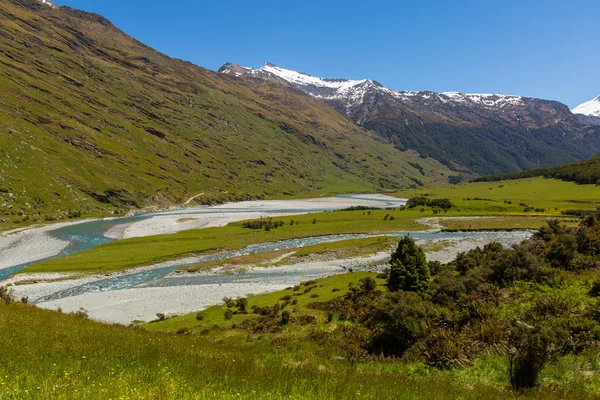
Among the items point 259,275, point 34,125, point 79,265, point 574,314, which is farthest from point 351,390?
point 34,125

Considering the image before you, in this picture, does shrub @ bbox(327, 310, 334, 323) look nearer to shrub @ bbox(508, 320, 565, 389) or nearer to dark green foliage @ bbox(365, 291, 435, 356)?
dark green foliage @ bbox(365, 291, 435, 356)

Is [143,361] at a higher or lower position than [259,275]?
higher

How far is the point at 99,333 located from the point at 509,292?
855 inches

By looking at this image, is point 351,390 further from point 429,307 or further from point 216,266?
point 216,266

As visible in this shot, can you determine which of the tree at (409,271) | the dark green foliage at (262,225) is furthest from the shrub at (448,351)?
the dark green foliage at (262,225)

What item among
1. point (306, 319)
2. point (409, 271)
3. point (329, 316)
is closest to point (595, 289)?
point (329, 316)

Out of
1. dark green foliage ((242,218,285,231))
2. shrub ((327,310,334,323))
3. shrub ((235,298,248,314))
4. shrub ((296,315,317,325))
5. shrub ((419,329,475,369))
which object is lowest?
shrub ((235,298,248,314))

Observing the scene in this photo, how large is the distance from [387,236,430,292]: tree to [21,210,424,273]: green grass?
56.0 m

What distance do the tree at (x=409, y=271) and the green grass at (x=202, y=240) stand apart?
55971 millimetres

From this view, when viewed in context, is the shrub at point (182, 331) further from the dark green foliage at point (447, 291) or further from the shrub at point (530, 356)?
the shrub at point (530, 356)

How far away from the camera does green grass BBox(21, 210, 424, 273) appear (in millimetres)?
70750

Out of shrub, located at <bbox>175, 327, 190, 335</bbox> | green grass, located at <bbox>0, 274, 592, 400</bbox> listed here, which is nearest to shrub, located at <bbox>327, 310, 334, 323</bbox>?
shrub, located at <bbox>175, 327, 190, 335</bbox>

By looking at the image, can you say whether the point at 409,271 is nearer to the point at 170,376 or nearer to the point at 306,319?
the point at 306,319

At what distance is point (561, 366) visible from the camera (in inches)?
449
